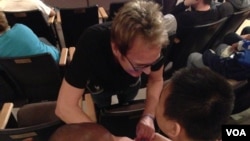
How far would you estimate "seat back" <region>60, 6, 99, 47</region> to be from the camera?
2.71 metres

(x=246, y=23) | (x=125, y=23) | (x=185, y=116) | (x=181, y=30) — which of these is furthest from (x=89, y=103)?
(x=246, y=23)

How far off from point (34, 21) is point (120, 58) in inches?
75.7

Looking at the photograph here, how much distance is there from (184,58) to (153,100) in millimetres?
1121

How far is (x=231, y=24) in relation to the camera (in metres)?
2.45

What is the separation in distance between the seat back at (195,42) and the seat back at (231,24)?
0.31 ft

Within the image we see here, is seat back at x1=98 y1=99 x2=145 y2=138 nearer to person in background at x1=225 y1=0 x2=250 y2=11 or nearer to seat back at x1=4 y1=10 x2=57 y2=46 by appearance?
seat back at x1=4 y1=10 x2=57 y2=46

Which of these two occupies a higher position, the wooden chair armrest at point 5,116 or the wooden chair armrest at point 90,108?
the wooden chair armrest at point 90,108

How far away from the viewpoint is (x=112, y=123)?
48.3 inches

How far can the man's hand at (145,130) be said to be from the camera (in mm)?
1257

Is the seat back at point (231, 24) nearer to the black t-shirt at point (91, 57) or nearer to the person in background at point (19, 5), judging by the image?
the black t-shirt at point (91, 57)

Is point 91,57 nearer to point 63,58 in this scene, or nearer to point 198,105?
point 198,105

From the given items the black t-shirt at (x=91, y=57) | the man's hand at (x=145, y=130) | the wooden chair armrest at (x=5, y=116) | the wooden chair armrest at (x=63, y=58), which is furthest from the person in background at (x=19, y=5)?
the man's hand at (x=145, y=130)

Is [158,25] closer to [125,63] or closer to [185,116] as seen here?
[125,63]

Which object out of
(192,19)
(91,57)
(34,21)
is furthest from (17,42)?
(192,19)
